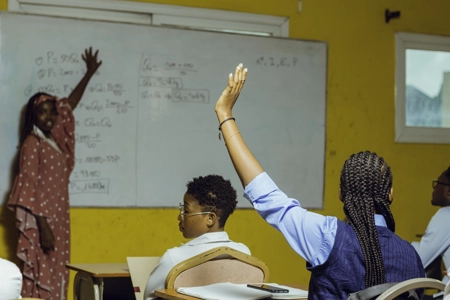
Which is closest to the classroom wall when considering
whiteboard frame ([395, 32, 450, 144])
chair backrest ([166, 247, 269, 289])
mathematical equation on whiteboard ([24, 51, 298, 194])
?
whiteboard frame ([395, 32, 450, 144])

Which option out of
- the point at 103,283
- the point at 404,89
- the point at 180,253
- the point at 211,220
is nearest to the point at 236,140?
the point at 180,253

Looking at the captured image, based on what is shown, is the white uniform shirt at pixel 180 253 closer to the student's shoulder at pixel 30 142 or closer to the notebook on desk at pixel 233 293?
the notebook on desk at pixel 233 293

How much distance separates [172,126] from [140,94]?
324 millimetres

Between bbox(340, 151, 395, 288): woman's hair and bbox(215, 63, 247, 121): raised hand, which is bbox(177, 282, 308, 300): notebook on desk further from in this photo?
bbox(215, 63, 247, 121): raised hand

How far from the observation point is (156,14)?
507cm

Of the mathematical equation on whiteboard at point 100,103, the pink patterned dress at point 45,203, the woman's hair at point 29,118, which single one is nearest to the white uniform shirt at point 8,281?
the pink patterned dress at point 45,203

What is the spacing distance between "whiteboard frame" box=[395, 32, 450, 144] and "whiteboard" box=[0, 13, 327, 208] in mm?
680

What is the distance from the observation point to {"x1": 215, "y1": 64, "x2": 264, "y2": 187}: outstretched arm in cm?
180

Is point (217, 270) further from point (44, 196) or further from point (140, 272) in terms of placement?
point (44, 196)

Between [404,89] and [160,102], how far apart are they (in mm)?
2084

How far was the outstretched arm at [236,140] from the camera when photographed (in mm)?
1799

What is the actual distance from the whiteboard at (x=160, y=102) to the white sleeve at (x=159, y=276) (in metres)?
2.10

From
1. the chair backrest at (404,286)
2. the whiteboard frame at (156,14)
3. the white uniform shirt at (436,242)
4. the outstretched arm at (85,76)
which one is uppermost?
the whiteboard frame at (156,14)

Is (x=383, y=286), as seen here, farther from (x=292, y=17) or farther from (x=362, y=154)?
(x=292, y=17)
